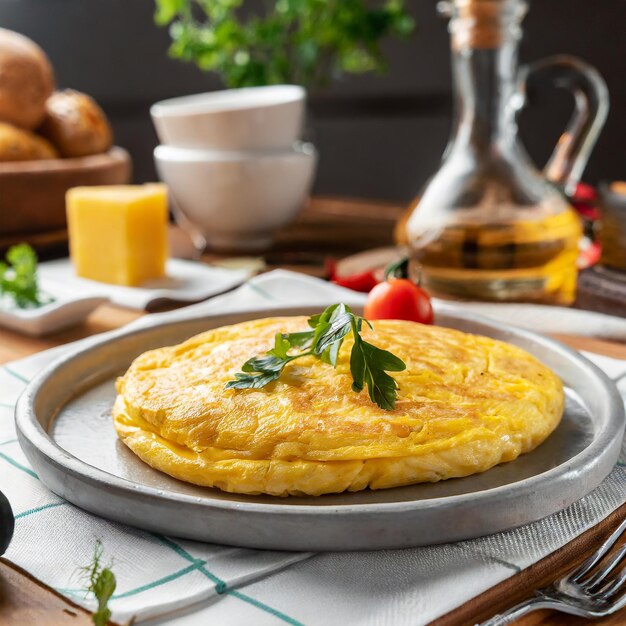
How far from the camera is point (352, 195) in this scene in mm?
4188

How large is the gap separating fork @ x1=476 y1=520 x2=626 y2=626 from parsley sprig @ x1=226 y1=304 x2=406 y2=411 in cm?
29

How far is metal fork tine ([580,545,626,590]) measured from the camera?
2.81 ft

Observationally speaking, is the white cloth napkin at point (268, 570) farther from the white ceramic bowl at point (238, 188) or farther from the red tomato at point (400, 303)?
the white ceramic bowl at point (238, 188)

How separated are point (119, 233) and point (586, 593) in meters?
1.61

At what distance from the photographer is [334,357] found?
1.12m

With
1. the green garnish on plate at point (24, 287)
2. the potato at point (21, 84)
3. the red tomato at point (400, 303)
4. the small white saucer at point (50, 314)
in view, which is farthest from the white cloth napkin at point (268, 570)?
the potato at point (21, 84)

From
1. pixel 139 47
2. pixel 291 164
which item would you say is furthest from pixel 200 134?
pixel 139 47

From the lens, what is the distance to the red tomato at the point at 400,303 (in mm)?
1540

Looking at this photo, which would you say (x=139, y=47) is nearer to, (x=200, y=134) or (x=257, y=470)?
(x=200, y=134)

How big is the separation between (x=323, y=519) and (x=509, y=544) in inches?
8.3

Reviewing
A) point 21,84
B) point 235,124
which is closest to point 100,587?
point 235,124

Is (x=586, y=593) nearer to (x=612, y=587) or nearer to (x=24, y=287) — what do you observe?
(x=612, y=587)

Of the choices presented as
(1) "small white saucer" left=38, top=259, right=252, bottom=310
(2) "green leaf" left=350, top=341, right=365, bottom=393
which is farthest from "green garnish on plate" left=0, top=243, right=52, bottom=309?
(2) "green leaf" left=350, top=341, right=365, bottom=393

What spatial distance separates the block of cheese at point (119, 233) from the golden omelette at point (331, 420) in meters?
0.95
